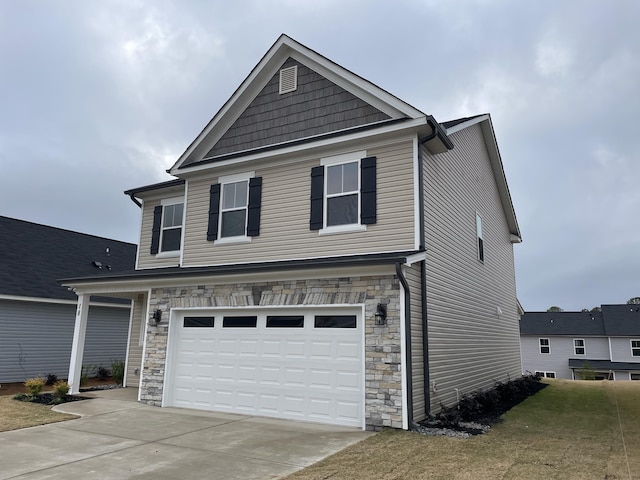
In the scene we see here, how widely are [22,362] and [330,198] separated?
1257 centimetres

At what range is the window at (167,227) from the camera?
43.7ft

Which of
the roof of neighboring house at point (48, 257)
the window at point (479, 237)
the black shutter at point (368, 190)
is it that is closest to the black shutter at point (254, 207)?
the black shutter at point (368, 190)

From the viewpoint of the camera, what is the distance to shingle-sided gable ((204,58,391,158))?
10328mm

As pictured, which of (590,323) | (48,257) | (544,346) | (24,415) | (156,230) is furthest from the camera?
(544,346)

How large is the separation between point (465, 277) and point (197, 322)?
6.98 meters

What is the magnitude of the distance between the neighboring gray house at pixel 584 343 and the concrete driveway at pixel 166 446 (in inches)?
1184

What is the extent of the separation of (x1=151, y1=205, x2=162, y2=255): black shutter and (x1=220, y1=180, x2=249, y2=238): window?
3.23 m

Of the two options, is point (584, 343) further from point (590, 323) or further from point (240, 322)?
point (240, 322)

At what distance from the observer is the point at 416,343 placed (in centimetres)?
857

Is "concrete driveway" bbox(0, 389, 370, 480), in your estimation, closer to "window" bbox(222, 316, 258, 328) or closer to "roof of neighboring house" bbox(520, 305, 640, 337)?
"window" bbox(222, 316, 258, 328)

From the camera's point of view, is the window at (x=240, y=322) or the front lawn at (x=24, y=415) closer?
the front lawn at (x=24, y=415)

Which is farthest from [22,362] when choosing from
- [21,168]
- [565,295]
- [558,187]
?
[565,295]

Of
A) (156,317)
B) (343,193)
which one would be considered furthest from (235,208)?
(156,317)

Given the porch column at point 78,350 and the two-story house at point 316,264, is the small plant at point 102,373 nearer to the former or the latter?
the porch column at point 78,350
